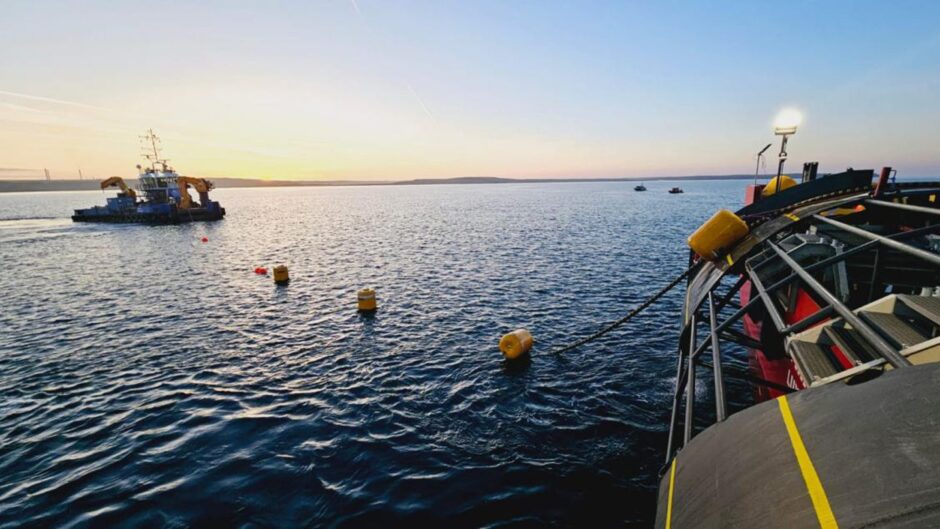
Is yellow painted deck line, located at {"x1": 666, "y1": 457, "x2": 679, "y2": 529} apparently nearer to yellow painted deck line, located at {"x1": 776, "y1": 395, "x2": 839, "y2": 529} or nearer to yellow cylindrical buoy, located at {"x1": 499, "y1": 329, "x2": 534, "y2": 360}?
yellow painted deck line, located at {"x1": 776, "y1": 395, "x2": 839, "y2": 529}

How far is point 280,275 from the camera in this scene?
26.5 meters

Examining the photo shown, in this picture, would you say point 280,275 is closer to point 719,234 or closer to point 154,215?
point 719,234

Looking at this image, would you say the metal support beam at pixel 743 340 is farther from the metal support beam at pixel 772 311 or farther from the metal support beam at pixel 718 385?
the metal support beam at pixel 718 385

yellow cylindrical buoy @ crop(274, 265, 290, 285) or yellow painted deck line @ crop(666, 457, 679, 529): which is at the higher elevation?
yellow painted deck line @ crop(666, 457, 679, 529)

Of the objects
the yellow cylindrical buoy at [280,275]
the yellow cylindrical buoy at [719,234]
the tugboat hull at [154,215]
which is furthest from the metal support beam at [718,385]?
the tugboat hull at [154,215]

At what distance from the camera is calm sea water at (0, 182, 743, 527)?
8.29 m

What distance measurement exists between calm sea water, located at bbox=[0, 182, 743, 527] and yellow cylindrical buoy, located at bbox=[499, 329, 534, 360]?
80 cm

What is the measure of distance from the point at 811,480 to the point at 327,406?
37.6 feet

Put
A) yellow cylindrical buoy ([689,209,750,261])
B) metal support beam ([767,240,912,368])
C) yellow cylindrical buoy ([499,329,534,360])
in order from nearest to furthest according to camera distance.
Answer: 1. metal support beam ([767,240,912,368])
2. yellow cylindrical buoy ([689,209,750,261])
3. yellow cylindrical buoy ([499,329,534,360])

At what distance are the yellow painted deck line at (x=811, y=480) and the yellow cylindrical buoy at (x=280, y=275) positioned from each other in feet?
90.2

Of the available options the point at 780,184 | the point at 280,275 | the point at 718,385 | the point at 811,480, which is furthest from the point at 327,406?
the point at 780,184

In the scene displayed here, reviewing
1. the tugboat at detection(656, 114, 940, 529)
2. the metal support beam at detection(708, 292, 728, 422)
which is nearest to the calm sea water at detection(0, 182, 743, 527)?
the metal support beam at detection(708, 292, 728, 422)

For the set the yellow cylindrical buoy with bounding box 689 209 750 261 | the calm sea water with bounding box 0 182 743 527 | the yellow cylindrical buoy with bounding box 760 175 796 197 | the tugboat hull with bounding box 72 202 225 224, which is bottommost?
the calm sea water with bounding box 0 182 743 527

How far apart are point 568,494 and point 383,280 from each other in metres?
21.3
